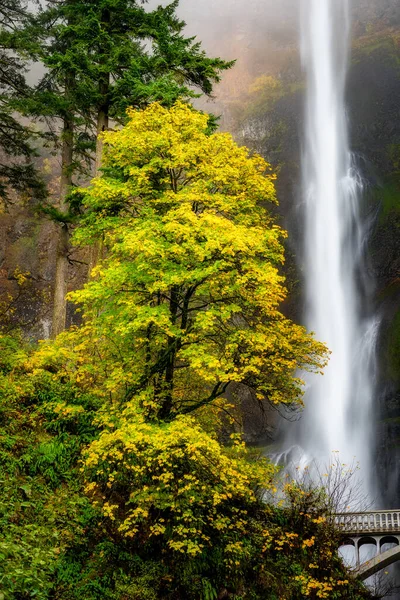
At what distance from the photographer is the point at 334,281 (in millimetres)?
38250

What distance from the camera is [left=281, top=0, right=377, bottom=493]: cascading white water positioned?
2961 centimetres

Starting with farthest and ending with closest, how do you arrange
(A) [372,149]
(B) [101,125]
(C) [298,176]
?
(C) [298,176]
(A) [372,149]
(B) [101,125]

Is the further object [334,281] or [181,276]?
[334,281]

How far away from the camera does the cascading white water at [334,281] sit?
29609 millimetres

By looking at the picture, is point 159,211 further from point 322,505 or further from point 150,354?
point 322,505

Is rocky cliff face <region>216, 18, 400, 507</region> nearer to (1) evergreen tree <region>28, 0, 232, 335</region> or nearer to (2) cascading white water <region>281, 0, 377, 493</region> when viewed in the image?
(2) cascading white water <region>281, 0, 377, 493</region>

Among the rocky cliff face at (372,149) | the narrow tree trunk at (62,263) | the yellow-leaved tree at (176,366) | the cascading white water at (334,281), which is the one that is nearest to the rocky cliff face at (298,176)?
the rocky cliff face at (372,149)

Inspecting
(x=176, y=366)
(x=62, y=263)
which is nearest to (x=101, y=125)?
(x=62, y=263)

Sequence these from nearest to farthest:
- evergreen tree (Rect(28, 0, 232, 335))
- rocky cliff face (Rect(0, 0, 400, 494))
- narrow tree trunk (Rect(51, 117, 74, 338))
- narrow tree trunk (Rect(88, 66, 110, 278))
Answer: evergreen tree (Rect(28, 0, 232, 335)) < narrow tree trunk (Rect(88, 66, 110, 278)) < narrow tree trunk (Rect(51, 117, 74, 338)) < rocky cliff face (Rect(0, 0, 400, 494))

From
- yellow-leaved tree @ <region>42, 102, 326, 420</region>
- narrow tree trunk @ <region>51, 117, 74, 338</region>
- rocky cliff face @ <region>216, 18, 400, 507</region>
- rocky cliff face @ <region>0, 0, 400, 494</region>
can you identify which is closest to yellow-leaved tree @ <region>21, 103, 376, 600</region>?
yellow-leaved tree @ <region>42, 102, 326, 420</region>

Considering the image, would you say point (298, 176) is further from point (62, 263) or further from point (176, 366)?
point (176, 366)

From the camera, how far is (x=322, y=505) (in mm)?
13719

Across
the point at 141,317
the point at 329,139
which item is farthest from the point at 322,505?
the point at 329,139

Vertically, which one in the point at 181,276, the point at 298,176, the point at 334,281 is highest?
the point at 298,176
